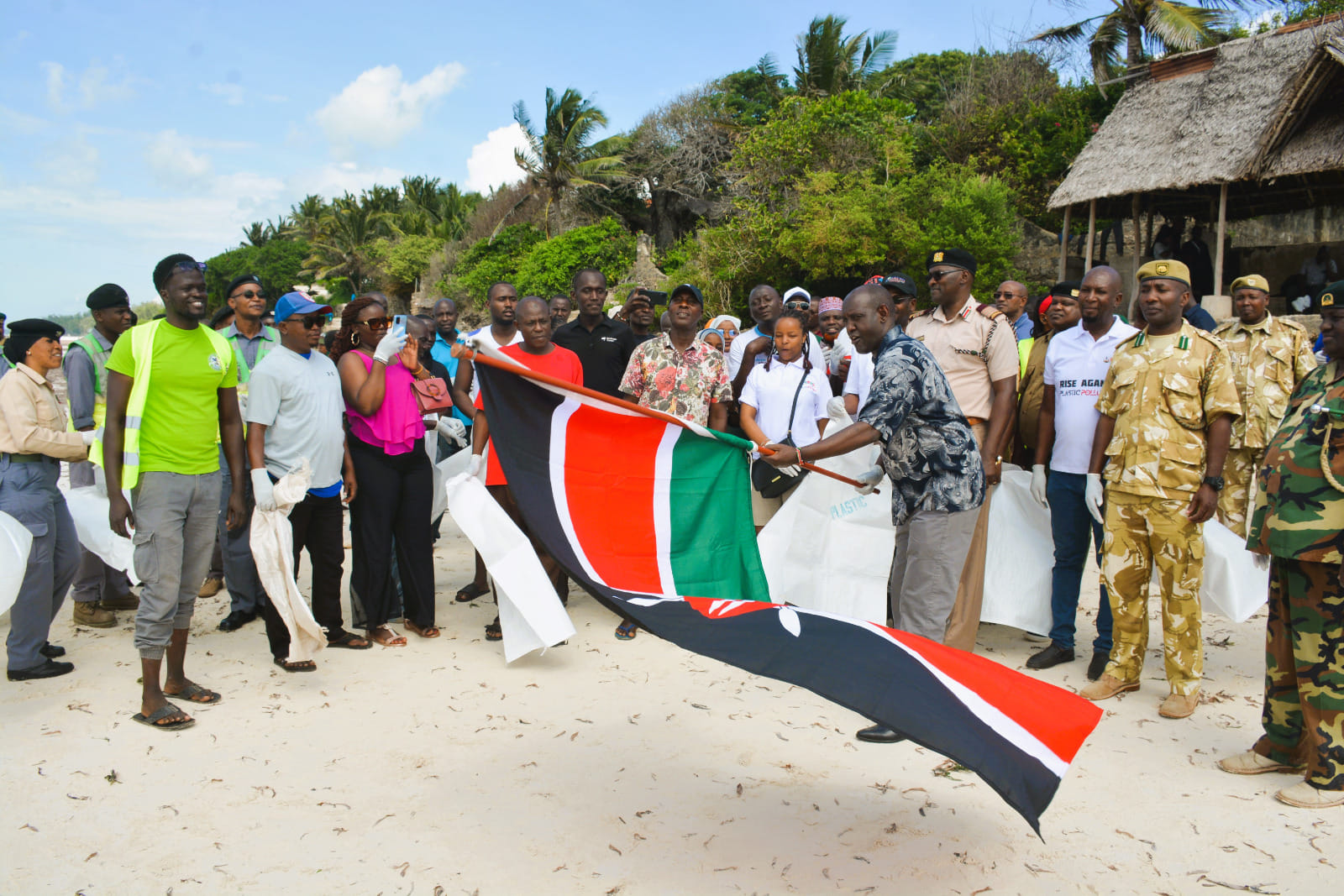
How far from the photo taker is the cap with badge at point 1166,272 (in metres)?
4.55

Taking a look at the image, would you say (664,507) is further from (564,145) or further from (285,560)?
(564,145)

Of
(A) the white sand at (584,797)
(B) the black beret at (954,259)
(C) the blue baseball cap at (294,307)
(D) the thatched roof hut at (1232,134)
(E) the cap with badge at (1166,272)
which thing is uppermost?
(D) the thatched roof hut at (1232,134)

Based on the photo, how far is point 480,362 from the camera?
14.3ft

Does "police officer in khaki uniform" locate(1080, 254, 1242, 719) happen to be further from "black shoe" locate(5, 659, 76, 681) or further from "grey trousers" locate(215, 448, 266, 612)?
"black shoe" locate(5, 659, 76, 681)

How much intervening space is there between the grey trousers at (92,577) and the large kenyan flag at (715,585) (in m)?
3.80

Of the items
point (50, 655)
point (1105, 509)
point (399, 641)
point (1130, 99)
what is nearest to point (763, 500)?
point (1105, 509)

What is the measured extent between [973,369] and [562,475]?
2605mm

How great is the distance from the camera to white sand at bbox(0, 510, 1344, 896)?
315 cm

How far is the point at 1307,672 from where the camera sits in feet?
12.3

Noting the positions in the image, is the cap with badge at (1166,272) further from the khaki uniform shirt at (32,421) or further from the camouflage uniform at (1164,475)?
the khaki uniform shirt at (32,421)

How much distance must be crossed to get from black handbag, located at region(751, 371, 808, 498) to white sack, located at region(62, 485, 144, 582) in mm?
4318

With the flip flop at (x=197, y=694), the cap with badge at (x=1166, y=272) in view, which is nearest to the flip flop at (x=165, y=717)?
the flip flop at (x=197, y=694)

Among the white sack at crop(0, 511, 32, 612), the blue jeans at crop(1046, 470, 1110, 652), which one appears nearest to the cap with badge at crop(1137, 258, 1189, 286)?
the blue jeans at crop(1046, 470, 1110, 652)

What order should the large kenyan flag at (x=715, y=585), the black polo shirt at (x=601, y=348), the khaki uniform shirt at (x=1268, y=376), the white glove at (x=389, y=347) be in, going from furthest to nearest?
the black polo shirt at (x=601, y=348) → the khaki uniform shirt at (x=1268, y=376) → the white glove at (x=389, y=347) → the large kenyan flag at (x=715, y=585)
